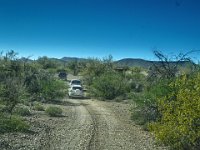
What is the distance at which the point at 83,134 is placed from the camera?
58.0 feet

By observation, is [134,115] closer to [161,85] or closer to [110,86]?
[161,85]

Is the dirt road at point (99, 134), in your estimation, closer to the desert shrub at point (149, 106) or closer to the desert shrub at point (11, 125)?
the desert shrub at point (149, 106)

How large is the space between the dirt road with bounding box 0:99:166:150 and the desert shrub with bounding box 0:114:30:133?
0.54 m

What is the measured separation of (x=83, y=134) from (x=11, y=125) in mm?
3028

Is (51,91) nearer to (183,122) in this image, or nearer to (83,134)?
(83,134)

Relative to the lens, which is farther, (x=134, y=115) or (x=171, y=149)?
(x=134, y=115)

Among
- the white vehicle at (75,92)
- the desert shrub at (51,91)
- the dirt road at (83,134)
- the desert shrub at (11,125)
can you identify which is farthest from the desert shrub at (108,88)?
the desert shrub at (11,125)

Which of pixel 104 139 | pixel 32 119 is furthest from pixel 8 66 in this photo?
pixel 104 139

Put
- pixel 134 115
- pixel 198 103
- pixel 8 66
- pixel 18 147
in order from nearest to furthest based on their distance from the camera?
pixel 198 103 < pixel 18 147 < pixel 134 115 < pixel 8 66

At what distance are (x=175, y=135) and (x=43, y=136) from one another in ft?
18.5

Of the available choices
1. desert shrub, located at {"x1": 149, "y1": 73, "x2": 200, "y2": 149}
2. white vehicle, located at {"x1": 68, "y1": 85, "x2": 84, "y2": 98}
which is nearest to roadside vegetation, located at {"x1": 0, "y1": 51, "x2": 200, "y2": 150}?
desert shrub, located at {"x1": 149, "y1": 73, "x2": 200, "y2": 149}

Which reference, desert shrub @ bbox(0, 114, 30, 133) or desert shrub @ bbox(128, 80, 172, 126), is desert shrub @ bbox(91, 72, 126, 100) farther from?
desert shrub @ bbox(0, 114, 30, 133)

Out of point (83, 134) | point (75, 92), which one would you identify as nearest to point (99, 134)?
point (83, 134)

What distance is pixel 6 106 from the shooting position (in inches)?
819
